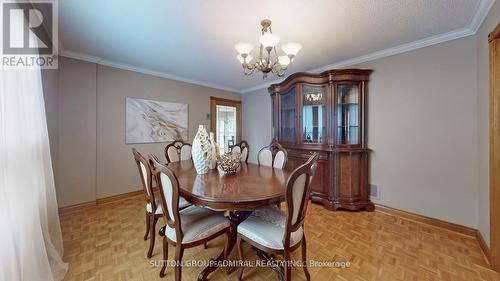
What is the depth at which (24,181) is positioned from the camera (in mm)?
1305

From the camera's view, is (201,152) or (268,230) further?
(201,152)

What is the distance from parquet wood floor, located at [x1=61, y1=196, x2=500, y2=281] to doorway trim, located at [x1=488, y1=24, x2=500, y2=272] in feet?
0.76

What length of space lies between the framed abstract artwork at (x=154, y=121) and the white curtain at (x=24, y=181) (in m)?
1.85

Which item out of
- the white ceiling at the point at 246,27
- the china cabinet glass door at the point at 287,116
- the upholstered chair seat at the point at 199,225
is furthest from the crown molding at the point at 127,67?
the upholstered chair seat at the point at 199,225

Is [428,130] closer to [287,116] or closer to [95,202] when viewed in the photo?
[287,116]

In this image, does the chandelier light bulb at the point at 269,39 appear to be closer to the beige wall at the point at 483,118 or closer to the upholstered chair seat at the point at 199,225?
the upholstered chair seat at the point at 199,225

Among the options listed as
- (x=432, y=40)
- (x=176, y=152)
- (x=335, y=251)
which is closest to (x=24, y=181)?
(x=176, y=152)

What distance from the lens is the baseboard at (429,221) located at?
2.17m

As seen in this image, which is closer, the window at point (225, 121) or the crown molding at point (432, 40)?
the crown molding at point (432, 40)

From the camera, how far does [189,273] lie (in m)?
1.63

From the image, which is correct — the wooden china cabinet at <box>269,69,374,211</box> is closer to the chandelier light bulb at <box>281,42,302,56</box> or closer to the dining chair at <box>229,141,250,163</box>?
the dining chair at <box>229,141,250,163</box>

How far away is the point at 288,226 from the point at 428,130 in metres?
2.42

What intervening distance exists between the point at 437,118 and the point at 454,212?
1142mm

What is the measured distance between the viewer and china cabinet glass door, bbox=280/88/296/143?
348 centimetres
